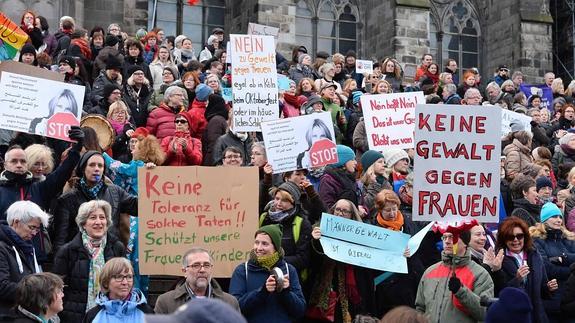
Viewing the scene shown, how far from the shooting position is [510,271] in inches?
340

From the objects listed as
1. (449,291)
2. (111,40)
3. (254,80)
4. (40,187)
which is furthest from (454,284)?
(111,40)

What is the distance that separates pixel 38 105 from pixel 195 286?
376cm

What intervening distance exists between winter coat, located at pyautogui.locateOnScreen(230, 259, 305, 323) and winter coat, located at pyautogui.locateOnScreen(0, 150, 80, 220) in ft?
5.42

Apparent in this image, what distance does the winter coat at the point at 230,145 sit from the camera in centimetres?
1131

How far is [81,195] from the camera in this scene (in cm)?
853

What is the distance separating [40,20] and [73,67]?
2835mm

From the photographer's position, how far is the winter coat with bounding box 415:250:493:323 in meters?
8.14

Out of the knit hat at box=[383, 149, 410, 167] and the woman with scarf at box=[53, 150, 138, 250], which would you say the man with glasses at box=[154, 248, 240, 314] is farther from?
the knit hat at box=[383, 149, 410, 167]

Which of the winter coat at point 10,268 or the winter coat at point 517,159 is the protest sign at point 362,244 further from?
the winter coat at point 517,159

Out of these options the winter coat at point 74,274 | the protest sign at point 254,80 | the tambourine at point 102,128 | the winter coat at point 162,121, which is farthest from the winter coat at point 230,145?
the winter coat at point 74,274

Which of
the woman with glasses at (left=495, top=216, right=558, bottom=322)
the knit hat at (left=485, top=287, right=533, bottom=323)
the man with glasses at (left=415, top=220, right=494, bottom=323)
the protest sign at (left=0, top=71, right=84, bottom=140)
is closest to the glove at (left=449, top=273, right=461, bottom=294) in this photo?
the man with glasses at (left=415, top=220, right=494, bottom=323)

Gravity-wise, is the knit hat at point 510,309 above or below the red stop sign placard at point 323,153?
below

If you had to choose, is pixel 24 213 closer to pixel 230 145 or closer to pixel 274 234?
pixel 274 234

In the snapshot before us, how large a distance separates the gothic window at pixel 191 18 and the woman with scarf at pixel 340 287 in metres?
16.7
